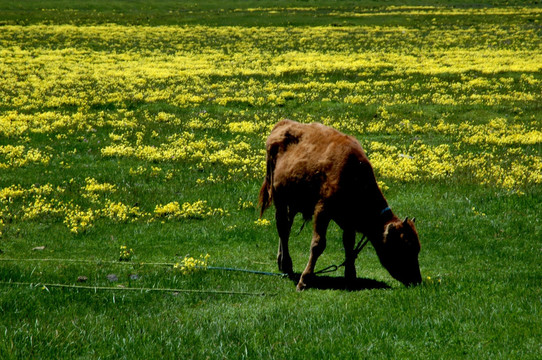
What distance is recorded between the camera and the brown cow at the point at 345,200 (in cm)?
909

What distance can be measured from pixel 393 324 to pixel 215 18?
86860 millimetres

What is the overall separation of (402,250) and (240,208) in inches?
295

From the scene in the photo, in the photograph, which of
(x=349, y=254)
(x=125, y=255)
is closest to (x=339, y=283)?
(x=349, y=254)

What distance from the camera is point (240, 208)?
1571 cm

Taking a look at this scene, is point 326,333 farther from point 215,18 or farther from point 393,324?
point 215,18

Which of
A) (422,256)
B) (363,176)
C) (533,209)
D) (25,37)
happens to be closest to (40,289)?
(363,176)

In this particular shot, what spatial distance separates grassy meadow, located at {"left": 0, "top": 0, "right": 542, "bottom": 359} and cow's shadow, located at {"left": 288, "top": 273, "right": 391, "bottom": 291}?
0.06 meters

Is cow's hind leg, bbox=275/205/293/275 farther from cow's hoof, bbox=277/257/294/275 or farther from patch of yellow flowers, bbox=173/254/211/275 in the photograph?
patch of yellow flowers, bbox=173/254/211/275

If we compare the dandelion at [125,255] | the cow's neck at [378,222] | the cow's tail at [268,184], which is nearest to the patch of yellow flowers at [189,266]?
the dandelion at [125,255]

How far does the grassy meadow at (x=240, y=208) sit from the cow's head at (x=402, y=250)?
41 centimetres

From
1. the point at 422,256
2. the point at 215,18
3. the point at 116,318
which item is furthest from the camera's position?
the point at 215,18

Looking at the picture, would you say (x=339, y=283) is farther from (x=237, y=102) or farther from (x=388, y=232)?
(x=237, y=102)

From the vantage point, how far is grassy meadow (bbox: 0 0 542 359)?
7.30 m

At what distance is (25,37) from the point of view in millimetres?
60344
